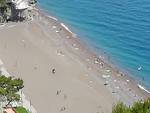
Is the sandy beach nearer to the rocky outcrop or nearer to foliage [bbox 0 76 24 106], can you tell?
the rocky outcrop

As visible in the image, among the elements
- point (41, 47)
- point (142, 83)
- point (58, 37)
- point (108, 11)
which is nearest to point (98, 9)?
point (108, 11)

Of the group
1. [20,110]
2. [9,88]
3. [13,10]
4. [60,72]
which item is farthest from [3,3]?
[9,88]

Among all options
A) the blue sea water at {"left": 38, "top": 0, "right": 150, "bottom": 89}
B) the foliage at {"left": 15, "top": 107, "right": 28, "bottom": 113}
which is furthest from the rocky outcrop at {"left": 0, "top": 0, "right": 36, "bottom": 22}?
the foliage at {"left": 15, "top": 107, "right": 28, "bottom": 113}

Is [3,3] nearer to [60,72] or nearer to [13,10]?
[13,10]

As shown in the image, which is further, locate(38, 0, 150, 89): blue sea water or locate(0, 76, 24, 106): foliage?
locate(38, 0, 150, 89): blue sea water

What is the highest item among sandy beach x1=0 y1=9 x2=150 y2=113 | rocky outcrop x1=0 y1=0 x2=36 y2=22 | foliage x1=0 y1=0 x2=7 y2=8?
foliage x1=0 y1=0 x2=7 y2=8

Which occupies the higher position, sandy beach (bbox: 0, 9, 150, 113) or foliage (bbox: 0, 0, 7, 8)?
foliage (bbox: 0, 0, 7, 8)

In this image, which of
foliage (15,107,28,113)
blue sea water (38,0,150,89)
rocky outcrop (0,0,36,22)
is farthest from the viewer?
rocky outcrop (0,0,36,22)
